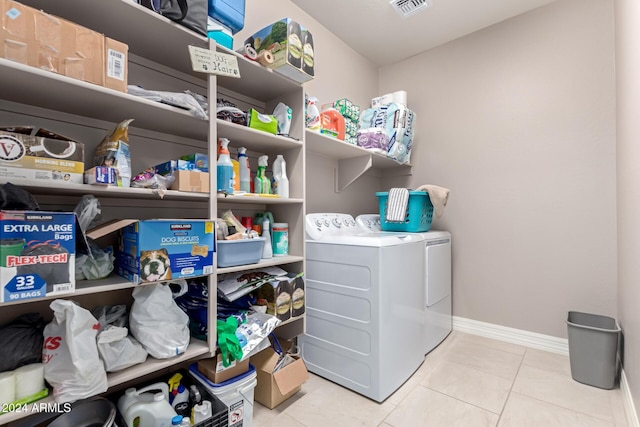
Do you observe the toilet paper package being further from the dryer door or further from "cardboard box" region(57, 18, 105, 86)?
"cardboard box" region(57, 18, 105, 86)

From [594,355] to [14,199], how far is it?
2.94m

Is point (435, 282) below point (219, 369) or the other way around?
the other way around

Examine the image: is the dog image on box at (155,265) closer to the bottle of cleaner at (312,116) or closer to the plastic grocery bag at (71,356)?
the plastic grocery bag at (71,356)

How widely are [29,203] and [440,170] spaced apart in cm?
285

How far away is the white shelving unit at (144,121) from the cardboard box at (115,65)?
0.05 metres

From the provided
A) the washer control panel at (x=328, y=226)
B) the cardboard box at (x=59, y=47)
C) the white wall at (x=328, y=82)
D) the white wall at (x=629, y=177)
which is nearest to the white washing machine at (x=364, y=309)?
the washer control panel at (x=328, y=226)

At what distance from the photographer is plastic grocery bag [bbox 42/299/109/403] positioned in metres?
0.90

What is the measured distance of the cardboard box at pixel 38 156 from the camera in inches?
34.2

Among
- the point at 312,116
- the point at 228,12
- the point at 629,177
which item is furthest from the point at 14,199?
the point at 629,177

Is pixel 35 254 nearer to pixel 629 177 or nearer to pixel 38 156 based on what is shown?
pixel 38 156

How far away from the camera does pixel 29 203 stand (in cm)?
90

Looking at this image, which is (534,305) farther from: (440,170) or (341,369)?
(341,369)

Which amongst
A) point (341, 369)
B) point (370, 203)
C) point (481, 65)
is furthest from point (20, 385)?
point (481, 65)

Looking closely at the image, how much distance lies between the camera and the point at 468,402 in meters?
1.61
